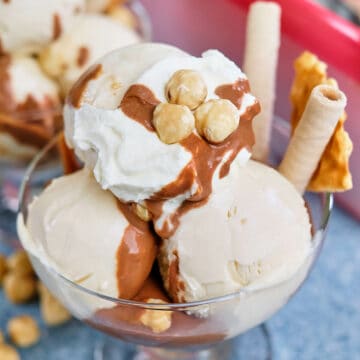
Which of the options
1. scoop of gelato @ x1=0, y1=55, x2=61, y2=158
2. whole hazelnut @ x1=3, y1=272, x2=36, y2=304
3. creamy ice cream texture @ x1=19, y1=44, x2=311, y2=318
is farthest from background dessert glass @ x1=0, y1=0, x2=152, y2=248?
creamy ice cream texture @ x1=19, y1=44, x2=311, y2=318

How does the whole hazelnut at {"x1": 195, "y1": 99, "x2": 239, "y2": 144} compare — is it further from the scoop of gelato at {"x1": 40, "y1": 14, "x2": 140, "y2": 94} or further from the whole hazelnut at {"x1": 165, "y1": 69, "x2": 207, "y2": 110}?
the scoop of gelato at {"x1": 40, "y1": 14, "x2": 140, "y2": 94}

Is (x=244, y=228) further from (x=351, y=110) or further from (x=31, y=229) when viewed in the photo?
(x=351, y=110)

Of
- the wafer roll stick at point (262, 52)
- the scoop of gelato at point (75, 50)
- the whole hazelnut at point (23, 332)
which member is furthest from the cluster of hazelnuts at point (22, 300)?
the wafer roll stick at point (262, 52)

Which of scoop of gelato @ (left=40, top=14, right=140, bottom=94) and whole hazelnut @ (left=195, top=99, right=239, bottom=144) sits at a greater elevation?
whole hazelnut @ (left=195, top=99, right=239, bottom=144)

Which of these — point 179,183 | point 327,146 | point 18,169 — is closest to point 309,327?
point 327,146

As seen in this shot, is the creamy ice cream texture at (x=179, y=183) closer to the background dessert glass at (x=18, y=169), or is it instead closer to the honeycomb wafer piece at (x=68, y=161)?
the honeycomb wafer piece at (x=68, y=161)

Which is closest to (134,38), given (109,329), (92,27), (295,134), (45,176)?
(92,27)
